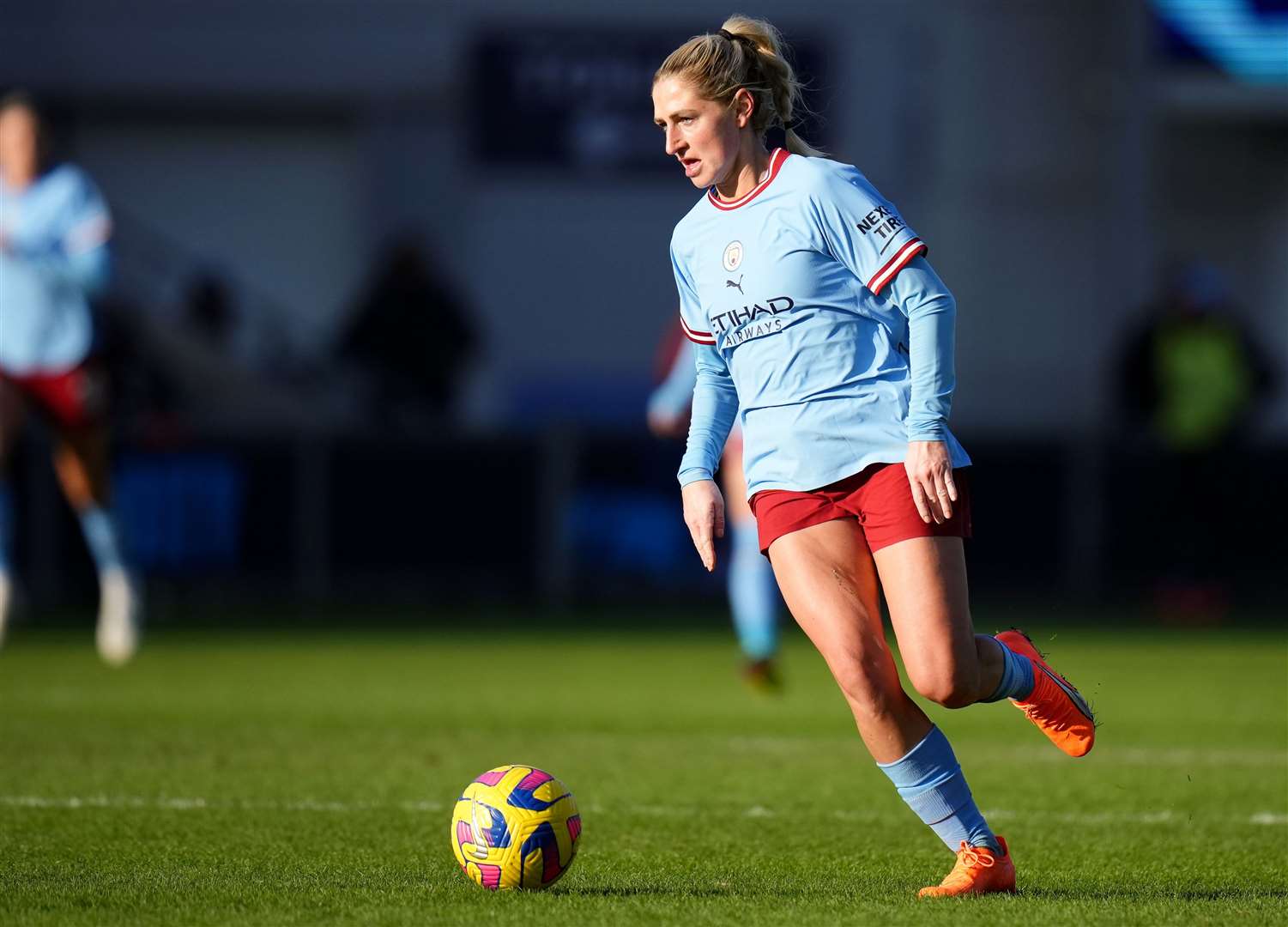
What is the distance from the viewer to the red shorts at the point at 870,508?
15.0 ft

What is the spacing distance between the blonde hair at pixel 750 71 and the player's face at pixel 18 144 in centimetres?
574

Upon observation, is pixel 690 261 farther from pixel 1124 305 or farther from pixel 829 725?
pixel 1124 305

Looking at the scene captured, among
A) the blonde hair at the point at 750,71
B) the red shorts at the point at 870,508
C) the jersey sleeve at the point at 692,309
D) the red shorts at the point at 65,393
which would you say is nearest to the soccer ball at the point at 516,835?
the red shorts at the point at 870,508

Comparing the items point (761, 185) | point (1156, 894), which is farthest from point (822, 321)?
point (1156, 894)

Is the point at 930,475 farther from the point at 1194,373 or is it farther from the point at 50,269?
the point at 1194,373

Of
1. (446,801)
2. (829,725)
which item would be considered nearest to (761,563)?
(829,725)

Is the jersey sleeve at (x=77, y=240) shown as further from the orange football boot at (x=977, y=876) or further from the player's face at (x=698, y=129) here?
the orange football boot at (x=977, y=876)

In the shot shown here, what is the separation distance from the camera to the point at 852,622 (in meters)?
4.63

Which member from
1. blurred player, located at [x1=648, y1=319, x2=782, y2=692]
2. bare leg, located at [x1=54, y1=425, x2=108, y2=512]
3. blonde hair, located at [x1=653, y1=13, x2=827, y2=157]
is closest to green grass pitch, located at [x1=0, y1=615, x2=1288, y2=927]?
blurred player, located at [x1=648, y1=319, x2=782, y2=692]

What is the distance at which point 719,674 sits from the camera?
10977 mm

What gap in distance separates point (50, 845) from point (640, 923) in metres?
1.83

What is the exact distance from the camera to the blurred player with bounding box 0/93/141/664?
9.86 meters

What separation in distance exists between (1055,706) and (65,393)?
6560 mm

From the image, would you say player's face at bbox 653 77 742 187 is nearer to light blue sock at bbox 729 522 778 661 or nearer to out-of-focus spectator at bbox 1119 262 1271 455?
light blue sock at bbox 729 522 778 661
